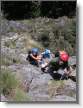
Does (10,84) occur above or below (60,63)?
below

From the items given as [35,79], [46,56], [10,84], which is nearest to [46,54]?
[46,56]

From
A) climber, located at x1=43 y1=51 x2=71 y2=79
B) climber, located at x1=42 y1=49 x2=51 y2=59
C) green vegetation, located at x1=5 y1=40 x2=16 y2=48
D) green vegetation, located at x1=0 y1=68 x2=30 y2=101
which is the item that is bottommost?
green vegetation, located at x1=0 y1=68 x2=30 y2=101

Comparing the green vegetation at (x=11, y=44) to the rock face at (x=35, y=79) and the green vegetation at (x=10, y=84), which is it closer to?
the rock face at (x=35, y=79)

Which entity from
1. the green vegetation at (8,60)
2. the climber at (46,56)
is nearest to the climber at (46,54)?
the climber at (46,56)

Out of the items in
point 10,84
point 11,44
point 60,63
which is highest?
point 11,44

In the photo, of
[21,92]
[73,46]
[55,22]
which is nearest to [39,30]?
[55,22]

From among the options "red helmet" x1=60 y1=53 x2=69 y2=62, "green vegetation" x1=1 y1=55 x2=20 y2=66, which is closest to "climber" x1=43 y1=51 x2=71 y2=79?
"red helmet" x1=60 y1=53 x2=69 y2=62

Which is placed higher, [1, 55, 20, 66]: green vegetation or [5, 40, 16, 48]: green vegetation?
[5, 40, 16, 48]: green vegetation

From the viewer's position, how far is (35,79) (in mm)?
1303

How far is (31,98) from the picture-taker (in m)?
1.29

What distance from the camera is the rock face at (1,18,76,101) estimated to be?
4.25 ft

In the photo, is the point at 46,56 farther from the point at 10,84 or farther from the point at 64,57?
the point at 10,84

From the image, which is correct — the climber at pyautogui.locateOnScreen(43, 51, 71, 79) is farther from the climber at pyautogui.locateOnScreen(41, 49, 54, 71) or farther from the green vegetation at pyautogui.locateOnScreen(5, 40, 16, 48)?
the green vegetation at pyautogui.locateOnScreen(5, 40, 16, 48)

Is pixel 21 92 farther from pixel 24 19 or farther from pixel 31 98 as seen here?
pixel 24 19
